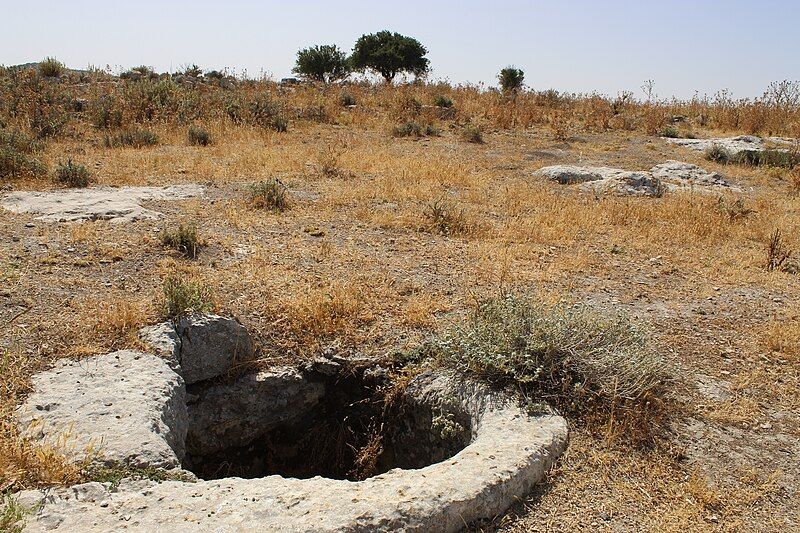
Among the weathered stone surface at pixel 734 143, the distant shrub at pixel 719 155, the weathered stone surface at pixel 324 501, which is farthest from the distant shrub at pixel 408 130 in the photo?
the weathered stone surface at pixel 324 501

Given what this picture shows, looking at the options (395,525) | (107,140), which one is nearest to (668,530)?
(395,525)

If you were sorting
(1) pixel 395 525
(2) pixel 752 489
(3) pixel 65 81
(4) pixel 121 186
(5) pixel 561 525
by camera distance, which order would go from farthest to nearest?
(3) pixel 65 81 < (4) pixel 121 186 < (2) pixel 752 489 < (5) pixel 561 525 < (1) pixel 395 525

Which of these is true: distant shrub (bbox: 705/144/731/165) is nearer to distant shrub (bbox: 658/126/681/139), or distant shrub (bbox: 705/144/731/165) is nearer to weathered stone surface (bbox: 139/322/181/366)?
distant shrub (bbox: 658/126/681/139)

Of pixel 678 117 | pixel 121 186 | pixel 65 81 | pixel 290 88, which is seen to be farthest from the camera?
pixel 290 88

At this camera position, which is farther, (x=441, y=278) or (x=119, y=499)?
(x=441, y=278)

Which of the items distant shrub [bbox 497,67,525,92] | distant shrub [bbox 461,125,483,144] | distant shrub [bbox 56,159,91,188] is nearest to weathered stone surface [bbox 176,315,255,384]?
distant shrub [bbox 56,159,91,188]

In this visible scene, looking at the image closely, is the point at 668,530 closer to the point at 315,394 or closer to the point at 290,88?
the point at 315,394

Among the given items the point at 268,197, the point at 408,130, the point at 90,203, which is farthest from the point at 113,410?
the point at 408,130

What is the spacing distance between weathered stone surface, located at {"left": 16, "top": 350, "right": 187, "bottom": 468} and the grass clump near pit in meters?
1.73

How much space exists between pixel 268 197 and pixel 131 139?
15.2 feet

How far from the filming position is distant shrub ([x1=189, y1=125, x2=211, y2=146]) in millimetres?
10945

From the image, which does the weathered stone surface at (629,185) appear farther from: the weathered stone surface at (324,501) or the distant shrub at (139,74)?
the distant shrub at (139,74)

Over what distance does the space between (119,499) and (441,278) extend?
11.5 feet

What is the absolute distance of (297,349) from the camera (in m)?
4.46
